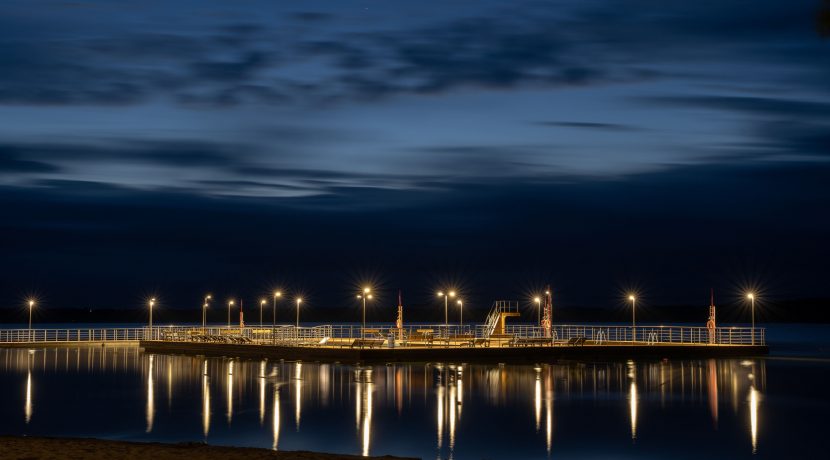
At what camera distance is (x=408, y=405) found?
27.3m

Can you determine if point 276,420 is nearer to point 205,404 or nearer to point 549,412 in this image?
point 205,404

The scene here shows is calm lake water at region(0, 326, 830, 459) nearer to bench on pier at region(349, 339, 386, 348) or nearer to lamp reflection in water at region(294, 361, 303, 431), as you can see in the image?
lamp reflection in water at region(294, 361, 303, 431)

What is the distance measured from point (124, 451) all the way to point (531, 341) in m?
35.3

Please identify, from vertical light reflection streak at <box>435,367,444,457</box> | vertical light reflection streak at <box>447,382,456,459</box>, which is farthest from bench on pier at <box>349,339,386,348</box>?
vertical light reflection streak at <box>447,382,456,459</box>

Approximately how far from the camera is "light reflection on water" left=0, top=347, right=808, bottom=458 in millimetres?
21516

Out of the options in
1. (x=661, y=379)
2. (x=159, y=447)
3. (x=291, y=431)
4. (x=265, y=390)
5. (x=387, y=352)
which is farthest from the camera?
(x=387, y=352)

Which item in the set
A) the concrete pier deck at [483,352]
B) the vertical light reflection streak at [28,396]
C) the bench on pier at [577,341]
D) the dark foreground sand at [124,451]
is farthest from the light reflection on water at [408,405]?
the bench on pier at [577,341]

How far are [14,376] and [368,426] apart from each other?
20863 millimetres

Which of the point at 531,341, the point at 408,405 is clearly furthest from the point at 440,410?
the point at 531,341

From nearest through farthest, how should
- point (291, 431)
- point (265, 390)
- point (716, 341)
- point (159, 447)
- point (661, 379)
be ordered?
1. point (159, 447)
2. point (291, 431)
3. point (265, 390)
4. point (661, 379)
5. point (716, 341)

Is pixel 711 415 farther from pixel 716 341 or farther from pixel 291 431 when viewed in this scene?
pixel 716 341

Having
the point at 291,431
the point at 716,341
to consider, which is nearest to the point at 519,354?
the point at 716,341

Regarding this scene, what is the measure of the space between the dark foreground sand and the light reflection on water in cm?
315

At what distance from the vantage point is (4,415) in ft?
85.4
